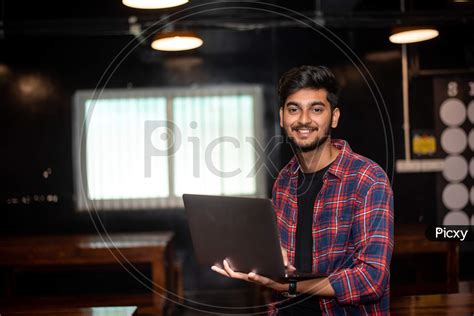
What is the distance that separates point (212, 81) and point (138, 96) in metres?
0.55

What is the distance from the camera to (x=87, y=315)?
218cm

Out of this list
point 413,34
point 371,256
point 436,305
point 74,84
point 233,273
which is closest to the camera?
point 371,256

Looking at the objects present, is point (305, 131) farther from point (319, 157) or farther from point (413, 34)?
point (413, 34)

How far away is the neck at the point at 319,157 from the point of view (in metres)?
1.97

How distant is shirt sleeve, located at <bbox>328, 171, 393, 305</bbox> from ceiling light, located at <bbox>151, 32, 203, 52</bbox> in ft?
8.55

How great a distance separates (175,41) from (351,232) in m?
2.68

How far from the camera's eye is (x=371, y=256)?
5.71 ft

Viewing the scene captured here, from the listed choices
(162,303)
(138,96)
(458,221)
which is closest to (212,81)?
(138,96)

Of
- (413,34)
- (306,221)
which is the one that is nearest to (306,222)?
(306,221)

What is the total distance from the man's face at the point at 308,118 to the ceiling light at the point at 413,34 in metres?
2.04

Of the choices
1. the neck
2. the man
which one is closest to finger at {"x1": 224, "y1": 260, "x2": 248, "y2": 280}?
the man

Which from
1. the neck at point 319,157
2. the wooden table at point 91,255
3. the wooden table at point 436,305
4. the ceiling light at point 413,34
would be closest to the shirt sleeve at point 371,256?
the neck at point 319,157

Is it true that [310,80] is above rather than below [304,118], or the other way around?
above

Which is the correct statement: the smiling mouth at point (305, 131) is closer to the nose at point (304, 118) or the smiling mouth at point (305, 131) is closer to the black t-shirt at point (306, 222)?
the nose at point (304, 118)
